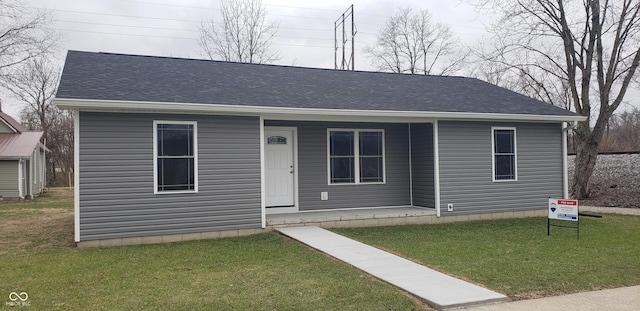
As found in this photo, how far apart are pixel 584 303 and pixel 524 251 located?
2.63m

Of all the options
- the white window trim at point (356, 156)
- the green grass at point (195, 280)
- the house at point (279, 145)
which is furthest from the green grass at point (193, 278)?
the white window trim at point (356, 156)

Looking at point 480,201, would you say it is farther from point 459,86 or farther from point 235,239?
point 235,239

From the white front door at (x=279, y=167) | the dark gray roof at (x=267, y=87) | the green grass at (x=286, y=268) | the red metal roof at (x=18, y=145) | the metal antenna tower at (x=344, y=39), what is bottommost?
the green grass at (x=286, y=268)

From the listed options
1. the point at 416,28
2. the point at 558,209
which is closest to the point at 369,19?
the point at 416,28

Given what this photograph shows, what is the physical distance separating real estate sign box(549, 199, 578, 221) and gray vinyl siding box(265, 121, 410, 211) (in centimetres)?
364

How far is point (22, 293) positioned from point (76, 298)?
2.43ft

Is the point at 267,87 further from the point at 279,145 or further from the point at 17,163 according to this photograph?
the point at 17,163

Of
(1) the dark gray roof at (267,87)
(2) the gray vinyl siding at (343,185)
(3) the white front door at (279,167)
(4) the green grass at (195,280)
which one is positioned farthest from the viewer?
(2) the gray vinyl siding at (343,185)

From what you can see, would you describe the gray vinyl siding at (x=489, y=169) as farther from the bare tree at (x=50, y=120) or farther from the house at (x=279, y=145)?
the bare tree at (x=50, y=120)

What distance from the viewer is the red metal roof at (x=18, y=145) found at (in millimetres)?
18812

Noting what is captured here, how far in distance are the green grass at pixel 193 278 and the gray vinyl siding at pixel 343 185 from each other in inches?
101

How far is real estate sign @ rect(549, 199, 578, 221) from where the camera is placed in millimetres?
8234

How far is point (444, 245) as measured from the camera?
7.73m

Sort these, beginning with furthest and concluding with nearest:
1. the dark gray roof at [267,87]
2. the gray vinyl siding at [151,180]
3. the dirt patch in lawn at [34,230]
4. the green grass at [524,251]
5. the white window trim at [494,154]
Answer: the white window trim at [494,154]
the dark gray roof at [267,87]
the dirt patch in lawn at [34,230]
the gray vinyl siding at [151,180]
the green grass at [524,251]
